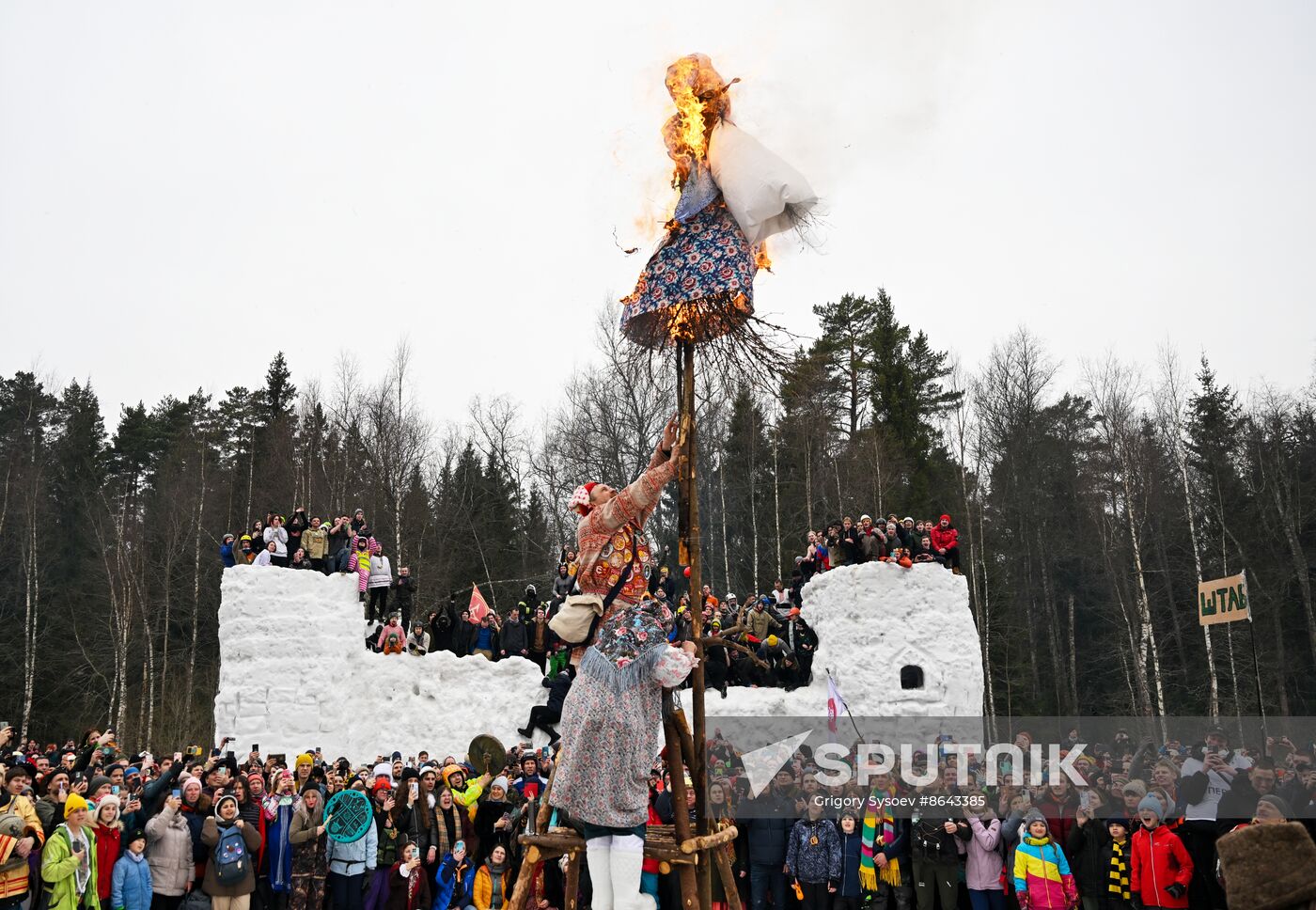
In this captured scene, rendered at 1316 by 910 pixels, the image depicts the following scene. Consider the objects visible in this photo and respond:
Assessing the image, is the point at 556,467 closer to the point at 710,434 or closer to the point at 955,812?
the point at 710,434

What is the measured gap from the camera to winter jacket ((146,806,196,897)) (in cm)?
881

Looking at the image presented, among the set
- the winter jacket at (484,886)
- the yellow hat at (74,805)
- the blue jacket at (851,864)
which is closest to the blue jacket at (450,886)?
the winter jacket at (484,886)

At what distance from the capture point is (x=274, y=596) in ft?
49.8

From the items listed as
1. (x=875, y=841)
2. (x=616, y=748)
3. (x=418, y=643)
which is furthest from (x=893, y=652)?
(x=616, y=748)

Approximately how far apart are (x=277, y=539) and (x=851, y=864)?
10.2 m

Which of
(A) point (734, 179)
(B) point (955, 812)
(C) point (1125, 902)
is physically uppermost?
(A) point (734, 179)

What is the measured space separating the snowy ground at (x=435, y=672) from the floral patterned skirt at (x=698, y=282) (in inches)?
420

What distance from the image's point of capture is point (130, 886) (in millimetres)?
8508

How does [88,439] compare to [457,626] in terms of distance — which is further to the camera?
[88,439]

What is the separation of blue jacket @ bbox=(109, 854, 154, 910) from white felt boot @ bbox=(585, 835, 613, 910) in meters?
5.76

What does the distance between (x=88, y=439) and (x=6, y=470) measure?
4520 millimetres

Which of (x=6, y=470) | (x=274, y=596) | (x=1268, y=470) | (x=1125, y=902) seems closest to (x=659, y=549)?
(x=274, y=596)

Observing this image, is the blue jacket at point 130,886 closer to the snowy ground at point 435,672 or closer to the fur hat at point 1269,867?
the snowy ground at point 435,672

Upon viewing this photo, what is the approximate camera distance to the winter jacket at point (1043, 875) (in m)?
8.66
